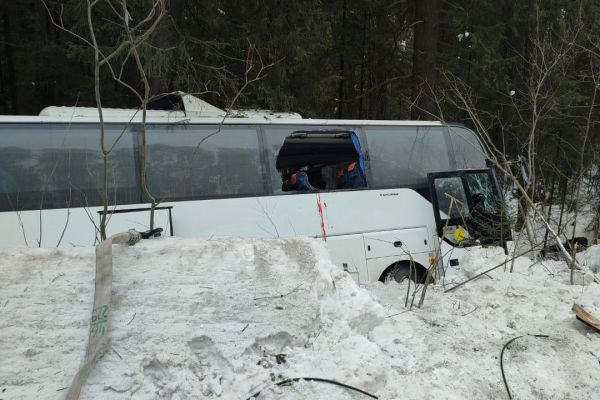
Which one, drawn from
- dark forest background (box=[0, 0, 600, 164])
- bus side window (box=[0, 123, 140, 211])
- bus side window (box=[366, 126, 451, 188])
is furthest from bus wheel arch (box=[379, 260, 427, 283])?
bus side window (box=[0, 123, 140, 211])

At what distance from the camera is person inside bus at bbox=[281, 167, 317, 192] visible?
20.4 feet

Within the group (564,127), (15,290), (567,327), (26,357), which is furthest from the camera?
(564,127)

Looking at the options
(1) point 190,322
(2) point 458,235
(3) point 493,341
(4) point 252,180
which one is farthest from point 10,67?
(3) point 493,341

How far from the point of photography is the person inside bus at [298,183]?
6.22 metres

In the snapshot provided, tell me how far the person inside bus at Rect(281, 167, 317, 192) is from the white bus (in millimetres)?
77

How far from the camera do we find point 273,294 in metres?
2.80

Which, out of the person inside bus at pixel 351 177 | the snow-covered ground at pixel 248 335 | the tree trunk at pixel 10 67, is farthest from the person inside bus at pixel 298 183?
the tree trunk at pixel 10 67

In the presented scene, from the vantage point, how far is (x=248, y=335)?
255cm

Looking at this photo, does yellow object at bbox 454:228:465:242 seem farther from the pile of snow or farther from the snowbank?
the snowbank

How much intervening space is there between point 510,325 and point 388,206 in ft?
10.6

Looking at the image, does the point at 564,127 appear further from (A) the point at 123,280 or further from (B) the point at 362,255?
(A) the point at 123,280

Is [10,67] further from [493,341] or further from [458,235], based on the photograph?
[493,341]

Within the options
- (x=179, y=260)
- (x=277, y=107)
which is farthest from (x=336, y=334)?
(x=277, y=107)

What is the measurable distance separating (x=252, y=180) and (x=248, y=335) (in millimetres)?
3530
